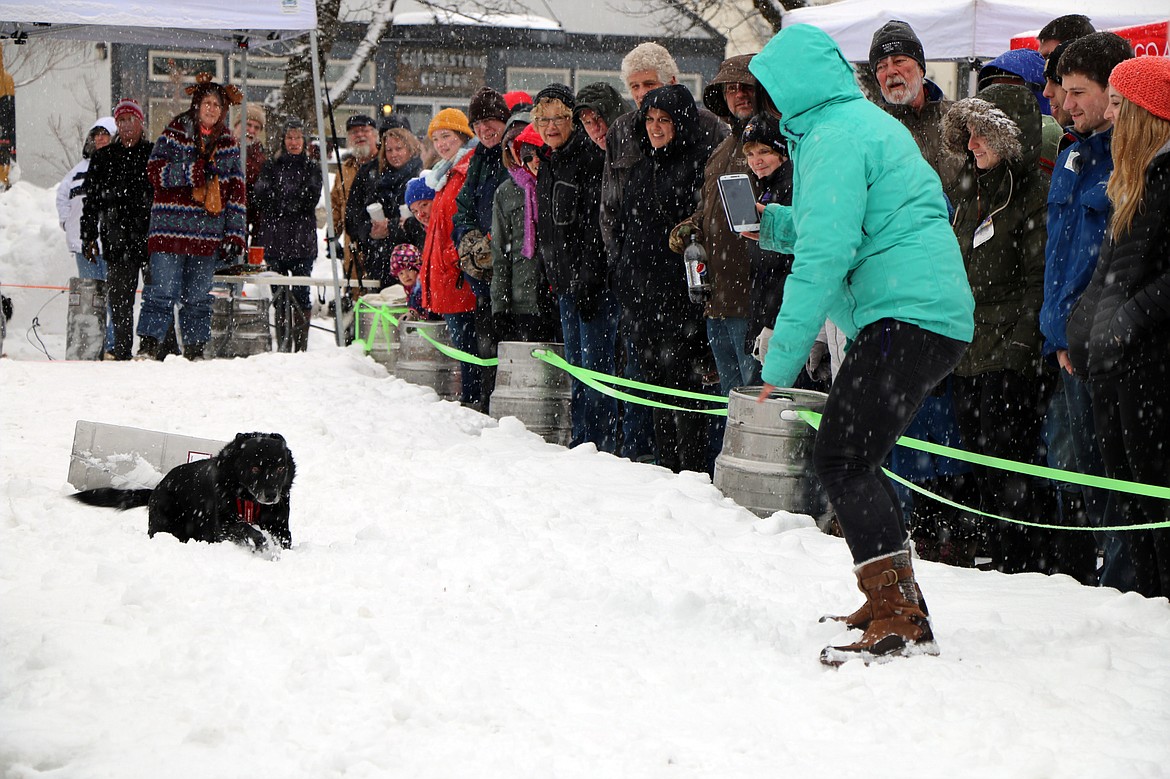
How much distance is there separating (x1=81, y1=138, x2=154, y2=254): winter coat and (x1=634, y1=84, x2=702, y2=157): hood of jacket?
6.10m

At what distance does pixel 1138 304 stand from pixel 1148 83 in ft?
2.41

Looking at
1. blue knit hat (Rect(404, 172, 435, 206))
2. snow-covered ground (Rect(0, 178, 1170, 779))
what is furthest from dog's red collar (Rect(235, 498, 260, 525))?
blue knit hat (Rect(404, 172, 435, 206))

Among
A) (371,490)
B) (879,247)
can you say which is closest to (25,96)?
(371,490)

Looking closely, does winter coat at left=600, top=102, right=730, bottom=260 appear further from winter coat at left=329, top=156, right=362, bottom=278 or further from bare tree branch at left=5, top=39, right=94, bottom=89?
bare tree branch at left=5, top=39, right=94, bottom=89

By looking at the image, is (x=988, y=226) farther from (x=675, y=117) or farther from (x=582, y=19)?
(x=582, y=19)

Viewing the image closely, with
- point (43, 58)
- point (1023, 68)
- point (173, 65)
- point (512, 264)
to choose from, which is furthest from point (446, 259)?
point (173, 65)

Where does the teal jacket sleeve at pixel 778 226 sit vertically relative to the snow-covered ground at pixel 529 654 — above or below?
above

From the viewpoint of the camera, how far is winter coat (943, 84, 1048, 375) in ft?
16.8

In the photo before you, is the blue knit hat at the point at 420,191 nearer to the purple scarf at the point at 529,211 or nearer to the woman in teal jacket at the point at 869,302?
the purple scarf at the point at 529,211

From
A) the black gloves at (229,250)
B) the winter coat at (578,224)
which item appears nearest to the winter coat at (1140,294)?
the winter coat at (578,224)

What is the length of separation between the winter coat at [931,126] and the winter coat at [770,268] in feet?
2.12

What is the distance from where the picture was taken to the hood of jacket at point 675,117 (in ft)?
21.5

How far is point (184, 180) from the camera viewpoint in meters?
10.7

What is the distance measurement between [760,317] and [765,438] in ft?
1.89
